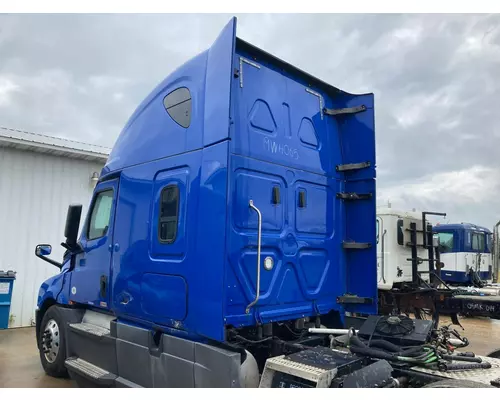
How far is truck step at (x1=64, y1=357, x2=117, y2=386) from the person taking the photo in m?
4.11

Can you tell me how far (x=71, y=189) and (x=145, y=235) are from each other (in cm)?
642

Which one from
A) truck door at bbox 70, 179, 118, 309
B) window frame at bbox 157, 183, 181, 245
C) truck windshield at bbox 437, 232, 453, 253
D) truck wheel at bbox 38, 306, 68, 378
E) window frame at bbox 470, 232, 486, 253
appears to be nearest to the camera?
window frame at bbox 157, 183, 181, 245

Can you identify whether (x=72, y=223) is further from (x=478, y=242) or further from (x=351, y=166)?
(x=478, y=242)

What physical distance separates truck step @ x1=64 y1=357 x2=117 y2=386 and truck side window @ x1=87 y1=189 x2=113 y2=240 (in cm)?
137

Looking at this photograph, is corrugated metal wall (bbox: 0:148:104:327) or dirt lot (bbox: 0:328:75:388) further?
corrugated metal wall (bbox: 0:148:104:327)

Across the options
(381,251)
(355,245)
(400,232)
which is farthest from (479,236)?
(355,245)

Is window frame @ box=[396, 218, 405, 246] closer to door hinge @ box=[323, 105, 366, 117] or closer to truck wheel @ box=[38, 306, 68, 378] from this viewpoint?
door hinge @ box=[323, 105, 366, 117]

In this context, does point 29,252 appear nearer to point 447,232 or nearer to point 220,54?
point 220,54

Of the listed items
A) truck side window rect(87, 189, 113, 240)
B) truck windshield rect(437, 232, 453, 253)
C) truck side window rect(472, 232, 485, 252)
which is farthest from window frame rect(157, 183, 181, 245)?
truck side window rect(472, 232, 485, 252)

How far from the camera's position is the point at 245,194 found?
138 inches

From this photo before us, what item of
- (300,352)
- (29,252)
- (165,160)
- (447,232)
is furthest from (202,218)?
(447,232)

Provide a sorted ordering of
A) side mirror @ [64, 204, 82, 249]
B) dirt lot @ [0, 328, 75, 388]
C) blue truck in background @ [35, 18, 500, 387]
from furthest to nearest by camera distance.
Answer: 1. dirt lot @ [0, 328, 75, 388]
2. side mirror @ [64, 204, 82, 249]
3. blue truck in background @ [35, 18, 500, 387]

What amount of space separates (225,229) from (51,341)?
11.4ft

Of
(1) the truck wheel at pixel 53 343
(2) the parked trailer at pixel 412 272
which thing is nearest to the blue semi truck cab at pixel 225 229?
(1) the truck wheel at pixel 53 343
